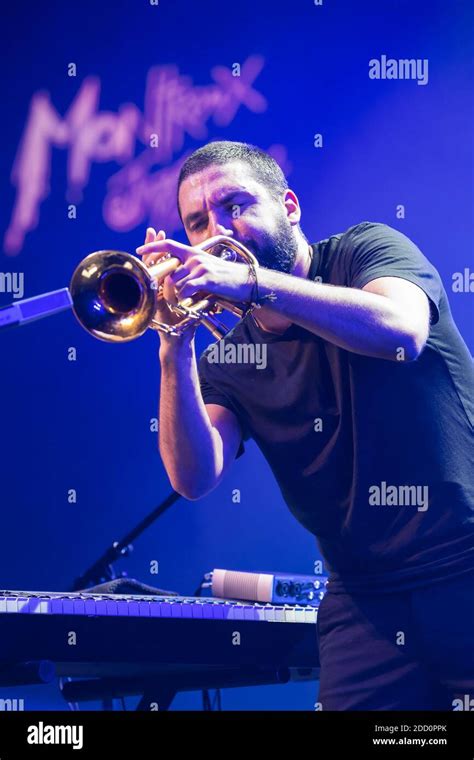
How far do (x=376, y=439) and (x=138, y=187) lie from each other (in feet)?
8.87

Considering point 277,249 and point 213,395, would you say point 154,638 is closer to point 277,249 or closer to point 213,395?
point 213,395

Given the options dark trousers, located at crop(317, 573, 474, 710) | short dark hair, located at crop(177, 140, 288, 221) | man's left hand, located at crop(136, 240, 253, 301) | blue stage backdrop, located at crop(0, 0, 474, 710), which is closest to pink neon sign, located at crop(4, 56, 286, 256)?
blue stage backdrop, located at crop(0, 0, 474, 710)

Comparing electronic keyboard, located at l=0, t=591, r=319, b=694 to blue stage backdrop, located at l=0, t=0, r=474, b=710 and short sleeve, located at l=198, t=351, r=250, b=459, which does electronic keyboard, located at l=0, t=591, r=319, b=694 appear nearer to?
short sleeve, located at l=198, t=351, r=250, b=459

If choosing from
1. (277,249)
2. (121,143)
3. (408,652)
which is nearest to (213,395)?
(277,249)

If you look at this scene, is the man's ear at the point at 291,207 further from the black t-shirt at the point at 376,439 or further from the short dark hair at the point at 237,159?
the black t-shirt at the point at 376,439

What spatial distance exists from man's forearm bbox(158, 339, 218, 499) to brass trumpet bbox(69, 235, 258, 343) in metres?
0.09

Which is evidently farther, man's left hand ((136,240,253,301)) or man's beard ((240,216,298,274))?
man's beard ((240,216,298,274))

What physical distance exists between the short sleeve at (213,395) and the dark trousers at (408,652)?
0.66 meters

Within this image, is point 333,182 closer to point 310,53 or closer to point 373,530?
point 310,53

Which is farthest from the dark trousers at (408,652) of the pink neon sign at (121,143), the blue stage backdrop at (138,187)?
the pink neon sign at (121,143)

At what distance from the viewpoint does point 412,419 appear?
2756mm

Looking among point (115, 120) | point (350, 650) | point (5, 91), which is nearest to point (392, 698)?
point (350, 650)

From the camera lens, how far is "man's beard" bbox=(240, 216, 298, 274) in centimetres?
304

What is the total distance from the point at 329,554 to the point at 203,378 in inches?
27.6
